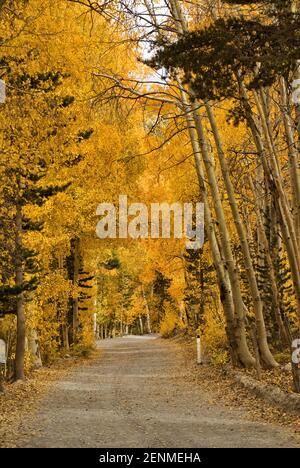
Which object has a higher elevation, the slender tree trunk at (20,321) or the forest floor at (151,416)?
the slender tree trunk at (20,321)

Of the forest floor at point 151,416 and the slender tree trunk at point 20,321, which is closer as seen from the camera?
the forest floor at point 151,416

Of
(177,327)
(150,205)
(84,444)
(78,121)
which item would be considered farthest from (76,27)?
(177,327)

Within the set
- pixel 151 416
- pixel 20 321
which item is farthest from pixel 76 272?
pixel 151 416

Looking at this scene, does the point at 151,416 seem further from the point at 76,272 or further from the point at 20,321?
the point at 76,272

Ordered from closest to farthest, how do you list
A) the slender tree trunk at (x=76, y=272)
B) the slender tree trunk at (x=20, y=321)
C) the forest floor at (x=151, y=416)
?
the forest floor at (x=151, y=416)
the slender tree trunk at (x=20, y=321)
the slender tree trunk at (x=76, y=272)

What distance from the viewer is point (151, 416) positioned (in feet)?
31.0

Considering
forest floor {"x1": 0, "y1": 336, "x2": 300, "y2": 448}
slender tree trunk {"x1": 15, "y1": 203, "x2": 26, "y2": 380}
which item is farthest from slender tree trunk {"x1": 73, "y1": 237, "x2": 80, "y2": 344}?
forest floor {"x1": 0, "y1": 336, "x2": 300, "y2": 448}

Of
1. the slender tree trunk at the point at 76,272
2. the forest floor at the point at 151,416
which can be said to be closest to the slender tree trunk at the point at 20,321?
the forest floor at the point at 151,416

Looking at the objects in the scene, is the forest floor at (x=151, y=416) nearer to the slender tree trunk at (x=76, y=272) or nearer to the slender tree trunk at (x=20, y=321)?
the slender tree trunk at (x=20, y=321)

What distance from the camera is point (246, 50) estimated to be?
7363 mm

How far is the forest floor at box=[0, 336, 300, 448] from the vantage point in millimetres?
7387

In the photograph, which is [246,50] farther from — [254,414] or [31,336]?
[31,336]

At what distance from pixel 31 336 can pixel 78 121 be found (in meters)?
7.54

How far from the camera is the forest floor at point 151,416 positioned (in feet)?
24.2
